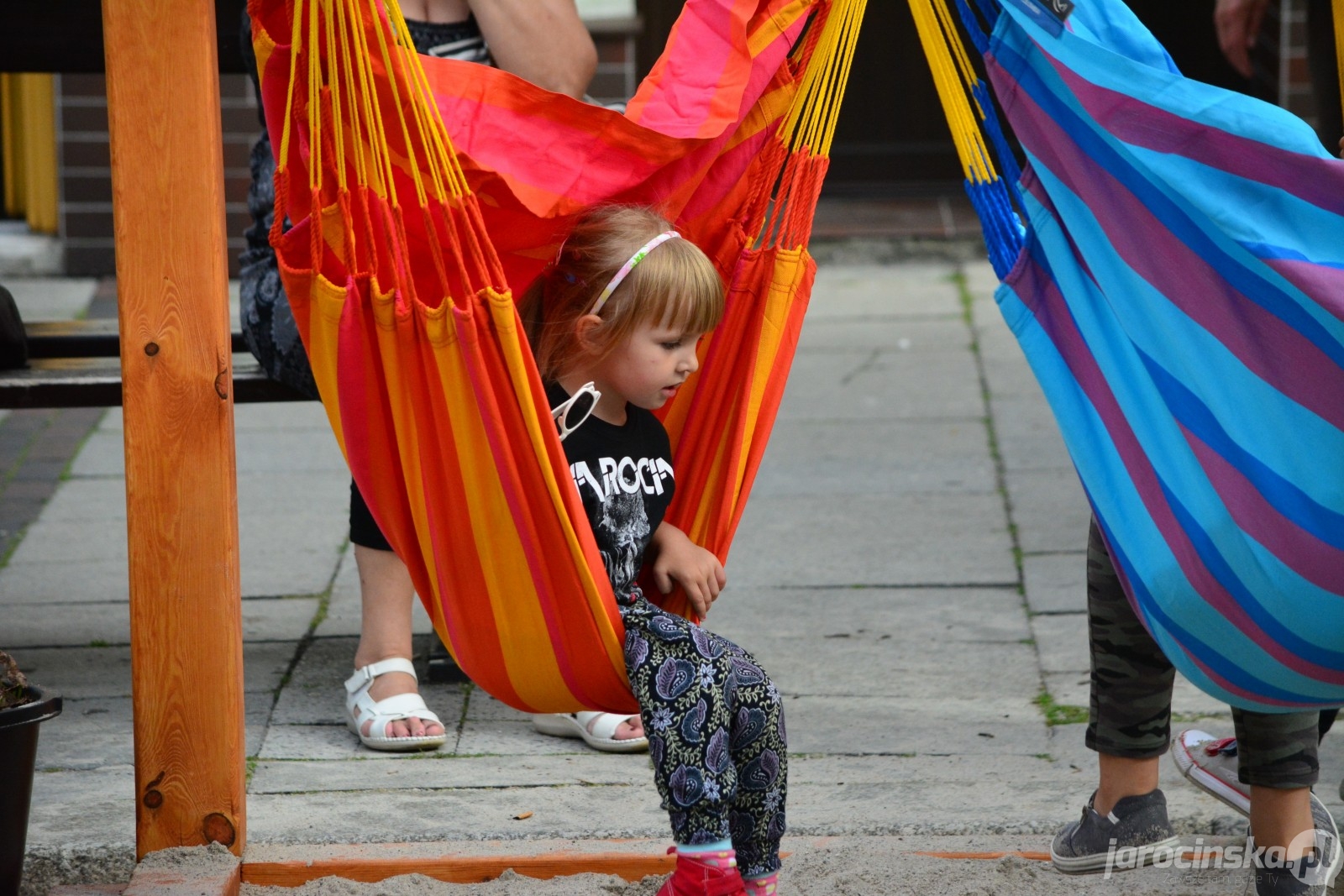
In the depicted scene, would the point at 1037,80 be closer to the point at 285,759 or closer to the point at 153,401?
the point at 153,401

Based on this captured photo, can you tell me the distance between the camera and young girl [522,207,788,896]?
2.16 meters

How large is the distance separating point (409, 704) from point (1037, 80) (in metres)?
1.57

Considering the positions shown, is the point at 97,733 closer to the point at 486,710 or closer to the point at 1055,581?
the point at 486,710

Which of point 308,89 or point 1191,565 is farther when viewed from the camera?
point 308,89

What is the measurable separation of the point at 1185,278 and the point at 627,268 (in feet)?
2.36

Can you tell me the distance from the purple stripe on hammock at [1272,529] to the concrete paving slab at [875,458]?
266cm

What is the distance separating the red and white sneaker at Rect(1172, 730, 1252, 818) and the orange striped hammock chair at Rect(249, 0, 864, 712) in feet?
2.82

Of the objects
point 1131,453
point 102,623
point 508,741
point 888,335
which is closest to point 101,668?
point 102,623

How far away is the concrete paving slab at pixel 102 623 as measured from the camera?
3.53m

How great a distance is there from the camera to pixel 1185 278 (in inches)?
77.7

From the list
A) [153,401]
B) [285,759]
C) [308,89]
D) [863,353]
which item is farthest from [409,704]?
[863,353]

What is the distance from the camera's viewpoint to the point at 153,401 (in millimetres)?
2297

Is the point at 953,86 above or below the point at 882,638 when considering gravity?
above

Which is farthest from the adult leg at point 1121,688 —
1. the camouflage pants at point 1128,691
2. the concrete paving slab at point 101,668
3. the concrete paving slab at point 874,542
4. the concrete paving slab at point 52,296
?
the concrete paving slab at point 52,296
